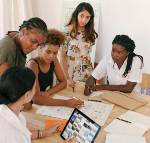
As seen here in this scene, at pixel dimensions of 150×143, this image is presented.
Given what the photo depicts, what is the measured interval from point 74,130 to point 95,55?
2.17m

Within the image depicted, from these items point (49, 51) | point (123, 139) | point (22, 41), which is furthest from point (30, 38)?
point (123, 139)

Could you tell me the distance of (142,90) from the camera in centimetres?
289

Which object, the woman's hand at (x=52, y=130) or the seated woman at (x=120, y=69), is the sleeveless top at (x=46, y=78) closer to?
the seated woman at (x=120, y=69)

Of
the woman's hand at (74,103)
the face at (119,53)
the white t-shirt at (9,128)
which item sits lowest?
the woman's hand at (74,103)

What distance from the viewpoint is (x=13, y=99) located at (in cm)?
131

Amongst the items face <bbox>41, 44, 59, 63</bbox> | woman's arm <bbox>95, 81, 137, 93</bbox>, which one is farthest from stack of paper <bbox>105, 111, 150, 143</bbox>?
face <bbox>41, 44, 59, 63</bbox>

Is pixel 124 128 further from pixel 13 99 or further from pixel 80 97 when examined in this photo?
pixel 13 99

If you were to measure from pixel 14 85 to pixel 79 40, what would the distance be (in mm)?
1757

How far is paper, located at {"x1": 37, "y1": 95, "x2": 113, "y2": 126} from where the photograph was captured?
1.88m

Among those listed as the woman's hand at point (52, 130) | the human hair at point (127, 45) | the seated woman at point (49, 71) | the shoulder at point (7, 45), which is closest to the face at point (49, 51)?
the seated woman at point (49, 71)

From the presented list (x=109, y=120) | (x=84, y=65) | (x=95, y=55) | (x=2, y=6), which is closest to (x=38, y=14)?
(x=2, y=6)

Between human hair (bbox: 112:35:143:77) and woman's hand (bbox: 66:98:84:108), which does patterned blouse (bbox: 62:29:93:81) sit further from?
woman's hand (bbox: 66:98:84:108)

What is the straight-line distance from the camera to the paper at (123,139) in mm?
1603

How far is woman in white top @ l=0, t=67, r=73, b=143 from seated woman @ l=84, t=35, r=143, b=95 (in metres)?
1.00
